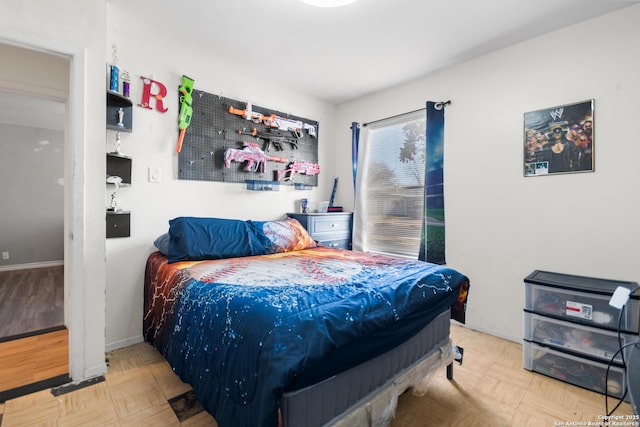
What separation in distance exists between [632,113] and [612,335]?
146cm

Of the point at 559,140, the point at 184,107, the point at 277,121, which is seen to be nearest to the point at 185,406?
the point at 184,107

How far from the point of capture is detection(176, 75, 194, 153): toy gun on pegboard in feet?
8.38

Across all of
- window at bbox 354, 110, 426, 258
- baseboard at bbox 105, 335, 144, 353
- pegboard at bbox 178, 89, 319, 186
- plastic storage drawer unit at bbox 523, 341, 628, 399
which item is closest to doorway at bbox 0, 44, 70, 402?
baseboard at bbox 105, 335, 144, 353

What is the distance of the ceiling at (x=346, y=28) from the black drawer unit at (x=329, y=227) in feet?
4.99

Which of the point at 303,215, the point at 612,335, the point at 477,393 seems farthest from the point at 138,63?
the point at 612,335

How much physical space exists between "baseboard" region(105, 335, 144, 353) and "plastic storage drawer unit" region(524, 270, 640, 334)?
9.83 ft

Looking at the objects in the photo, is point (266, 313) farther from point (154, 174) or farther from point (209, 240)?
point (154, 174)

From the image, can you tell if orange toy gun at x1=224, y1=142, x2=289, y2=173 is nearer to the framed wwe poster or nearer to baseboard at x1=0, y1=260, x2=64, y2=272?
the framed wwe poster

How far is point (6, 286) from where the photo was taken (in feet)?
12.6

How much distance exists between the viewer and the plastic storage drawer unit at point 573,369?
5.79 feet

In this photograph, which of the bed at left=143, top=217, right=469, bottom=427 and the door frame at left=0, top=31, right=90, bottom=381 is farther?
the door frame at left=0, top=31, right=90, bottom=381

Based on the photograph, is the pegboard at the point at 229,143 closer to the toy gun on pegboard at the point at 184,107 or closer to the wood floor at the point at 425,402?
the toy gun on pegboard at the point at 184,107

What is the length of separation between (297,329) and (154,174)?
2058 millimetres

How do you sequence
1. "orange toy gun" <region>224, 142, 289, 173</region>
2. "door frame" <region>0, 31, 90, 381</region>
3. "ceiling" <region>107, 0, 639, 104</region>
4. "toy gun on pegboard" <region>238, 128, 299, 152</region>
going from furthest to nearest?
"toy gun on pegboard" <region>238, 128, 299, 152</region>
"orange toy gun" <region>224, 142, 289, 173</region>
"ceiling" <region>107, 0, 639, 104</region>
"door frame" <region>0, 31, 90, 381</region>
